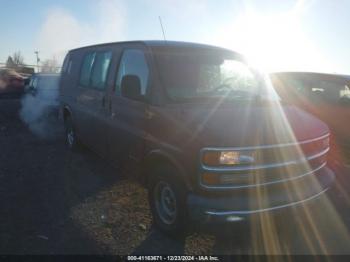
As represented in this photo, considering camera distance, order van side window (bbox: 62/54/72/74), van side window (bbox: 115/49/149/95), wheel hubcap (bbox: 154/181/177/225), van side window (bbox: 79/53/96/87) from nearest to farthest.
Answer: wheel hubcap (bbox: 154/181/177/225)
van side window (bbox: 115/49/149/95)
van side window (bbox: 79/53/96/87)
van side window (bbox: 62/54/72/74)

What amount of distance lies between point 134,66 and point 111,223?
195 centimetres

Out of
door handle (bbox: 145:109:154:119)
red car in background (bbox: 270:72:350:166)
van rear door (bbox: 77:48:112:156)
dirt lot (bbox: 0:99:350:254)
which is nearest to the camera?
dirt lot (bbox: 0:99:350:254)

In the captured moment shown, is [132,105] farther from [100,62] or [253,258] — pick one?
[253,258]

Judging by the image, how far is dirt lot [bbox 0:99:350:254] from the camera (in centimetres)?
405

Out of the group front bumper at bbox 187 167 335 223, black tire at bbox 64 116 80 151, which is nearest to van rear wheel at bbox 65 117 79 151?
black tire at bbox 64 116 80 151

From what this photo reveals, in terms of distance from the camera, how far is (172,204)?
424 centimetres

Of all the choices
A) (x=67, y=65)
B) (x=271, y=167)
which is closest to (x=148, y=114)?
(x=271, y=167)

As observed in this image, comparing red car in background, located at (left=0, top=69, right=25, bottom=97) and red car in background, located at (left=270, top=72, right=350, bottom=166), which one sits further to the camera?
red car in background, located at (left=0, top=69, right=25, bottom=97)

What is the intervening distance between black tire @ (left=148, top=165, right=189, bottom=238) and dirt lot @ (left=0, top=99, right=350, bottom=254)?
0.50ft

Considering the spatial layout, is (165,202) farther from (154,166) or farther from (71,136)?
(71,136)

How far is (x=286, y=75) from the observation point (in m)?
8.52

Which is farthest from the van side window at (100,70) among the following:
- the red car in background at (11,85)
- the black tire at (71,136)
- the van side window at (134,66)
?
the red car in background at (11,85)

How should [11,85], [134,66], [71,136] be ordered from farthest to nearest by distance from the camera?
[11,85]
[71,136]
[134,66]

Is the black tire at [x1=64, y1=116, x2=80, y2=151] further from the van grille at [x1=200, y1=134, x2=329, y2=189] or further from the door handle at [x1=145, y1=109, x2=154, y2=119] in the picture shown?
the van grille at [x1=200, y1=134, x2=329, y2=189]
